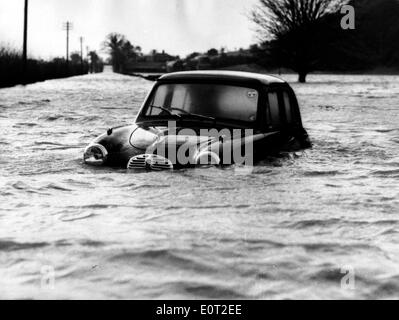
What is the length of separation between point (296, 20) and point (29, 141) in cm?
4568

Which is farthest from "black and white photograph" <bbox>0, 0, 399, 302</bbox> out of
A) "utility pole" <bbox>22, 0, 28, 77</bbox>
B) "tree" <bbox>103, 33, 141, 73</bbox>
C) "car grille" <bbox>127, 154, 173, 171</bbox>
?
"tree" <bbox>103, 33, 141, 73</bbox>

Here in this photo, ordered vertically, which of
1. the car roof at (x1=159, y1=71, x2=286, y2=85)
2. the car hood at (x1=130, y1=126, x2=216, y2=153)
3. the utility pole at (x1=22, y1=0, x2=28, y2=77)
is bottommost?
the car hood at (x1=130, y1=126, x2=216, y2=153)

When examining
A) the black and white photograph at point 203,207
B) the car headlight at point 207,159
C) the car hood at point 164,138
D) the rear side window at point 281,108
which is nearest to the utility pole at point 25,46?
the black and white photograph at point 203,207

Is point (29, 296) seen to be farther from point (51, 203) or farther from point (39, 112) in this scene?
point (39, 112)

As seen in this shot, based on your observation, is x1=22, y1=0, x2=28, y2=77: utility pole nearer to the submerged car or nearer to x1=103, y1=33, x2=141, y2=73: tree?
the submerged car

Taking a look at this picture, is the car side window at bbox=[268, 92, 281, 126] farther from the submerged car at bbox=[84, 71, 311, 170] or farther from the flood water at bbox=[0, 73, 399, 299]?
the flood water at bbox=[0, 73, 399, 299]

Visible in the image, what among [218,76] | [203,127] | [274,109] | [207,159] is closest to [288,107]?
[274,109]

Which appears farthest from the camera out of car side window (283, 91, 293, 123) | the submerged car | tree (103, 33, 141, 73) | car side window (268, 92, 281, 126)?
tree (103, 33, 141, 73)

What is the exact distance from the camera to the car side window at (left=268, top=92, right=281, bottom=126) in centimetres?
753

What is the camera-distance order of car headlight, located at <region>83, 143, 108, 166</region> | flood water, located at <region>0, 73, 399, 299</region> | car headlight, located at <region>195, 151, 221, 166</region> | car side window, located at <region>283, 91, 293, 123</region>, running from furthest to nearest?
car side window, located at <region>283, 91, 293, 123</region>
car headlight, located at <region>83, 143, 108, 166</region>
car headlight, located at <region>195, 151, 221, 166</region>
flood water, located at <region>0, 73, 399, 299</region>

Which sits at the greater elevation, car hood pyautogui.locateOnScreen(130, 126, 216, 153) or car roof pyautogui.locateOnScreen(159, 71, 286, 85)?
car roof pyautogui.locateOnScreen(159, 71, 286, 85)

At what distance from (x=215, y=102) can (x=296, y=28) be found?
48.1 metres

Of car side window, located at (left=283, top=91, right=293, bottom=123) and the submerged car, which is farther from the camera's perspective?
car side window, located at (left=283, top=91, right=293, bottom=123)

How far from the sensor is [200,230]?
4.87m
